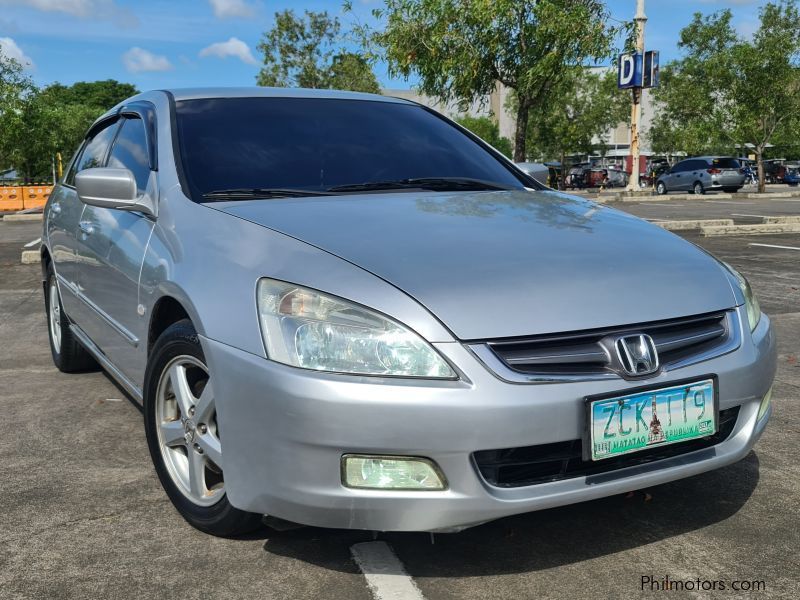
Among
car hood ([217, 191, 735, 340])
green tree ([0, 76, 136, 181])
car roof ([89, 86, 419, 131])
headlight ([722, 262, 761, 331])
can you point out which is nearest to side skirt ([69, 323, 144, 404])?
car hood ([217, 191, 735, 340])

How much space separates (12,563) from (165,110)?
185 cm

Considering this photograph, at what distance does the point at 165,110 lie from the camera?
11.6 ft

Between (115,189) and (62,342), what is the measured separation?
205 centimetres

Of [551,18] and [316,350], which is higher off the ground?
[551,18]

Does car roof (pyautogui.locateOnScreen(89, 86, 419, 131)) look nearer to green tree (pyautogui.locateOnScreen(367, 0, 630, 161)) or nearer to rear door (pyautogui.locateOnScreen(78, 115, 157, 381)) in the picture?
rear door (pyautogui.locateOnScreen(78, 115, 157, 381))

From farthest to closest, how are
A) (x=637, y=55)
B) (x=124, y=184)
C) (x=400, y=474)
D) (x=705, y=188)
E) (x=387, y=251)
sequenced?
(x=705, y=188)
(x=637, y=55)
(x=124, y=184)
(x=387, y=251)
(x=400, y=474)

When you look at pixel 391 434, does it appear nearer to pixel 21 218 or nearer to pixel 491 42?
pixel 491 42

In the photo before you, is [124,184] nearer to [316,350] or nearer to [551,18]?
[316,350]

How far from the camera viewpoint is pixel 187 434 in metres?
2.75

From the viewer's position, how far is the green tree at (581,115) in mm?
44825

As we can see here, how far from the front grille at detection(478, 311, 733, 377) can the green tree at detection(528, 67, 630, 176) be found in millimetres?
42808

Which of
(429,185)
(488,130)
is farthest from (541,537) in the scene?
(488,130)

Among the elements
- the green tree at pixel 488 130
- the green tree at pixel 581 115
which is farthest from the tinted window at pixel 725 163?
the green tree at pixel 488 130

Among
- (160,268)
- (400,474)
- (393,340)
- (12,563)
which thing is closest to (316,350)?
(393,340)
